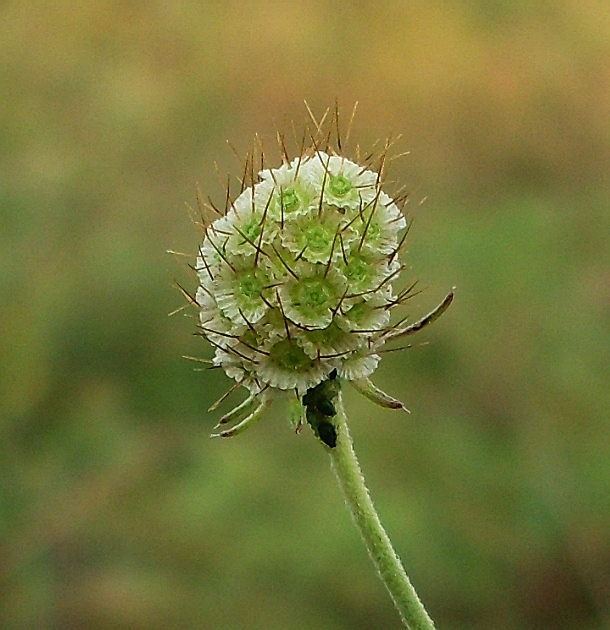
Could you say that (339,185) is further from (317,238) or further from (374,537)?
(374,537)

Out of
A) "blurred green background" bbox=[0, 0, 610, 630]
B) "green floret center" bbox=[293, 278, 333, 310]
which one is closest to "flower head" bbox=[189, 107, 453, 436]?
"green floret center" bbox=[293, 278, 333, 310]

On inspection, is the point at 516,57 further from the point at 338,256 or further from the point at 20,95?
the point at 338,256

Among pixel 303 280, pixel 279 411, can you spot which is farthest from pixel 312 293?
pixel 279 411

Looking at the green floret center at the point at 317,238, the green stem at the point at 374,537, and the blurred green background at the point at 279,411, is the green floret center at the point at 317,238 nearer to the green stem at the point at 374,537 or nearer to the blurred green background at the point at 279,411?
the green stem at the point at 374,537

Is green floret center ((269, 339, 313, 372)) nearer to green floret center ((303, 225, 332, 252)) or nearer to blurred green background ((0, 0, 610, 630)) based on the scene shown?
green floret center ((303, 225, 332, 252))

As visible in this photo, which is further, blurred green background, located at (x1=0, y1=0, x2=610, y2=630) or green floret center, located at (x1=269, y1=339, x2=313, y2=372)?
blurred green background, located at (x1=0, y1=0, x2=610, y2=630)

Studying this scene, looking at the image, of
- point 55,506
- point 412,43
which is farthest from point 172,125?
point 55,506

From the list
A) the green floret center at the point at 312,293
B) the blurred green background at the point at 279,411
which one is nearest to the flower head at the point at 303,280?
the green floret center at the point at 312,293
